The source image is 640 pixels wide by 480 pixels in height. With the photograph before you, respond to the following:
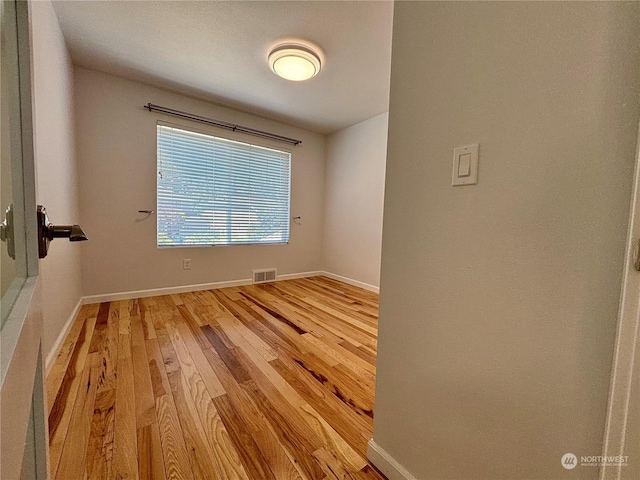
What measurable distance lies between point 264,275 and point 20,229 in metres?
3.35

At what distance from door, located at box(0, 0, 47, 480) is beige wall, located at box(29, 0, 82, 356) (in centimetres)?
116

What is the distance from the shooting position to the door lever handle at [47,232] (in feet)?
1.59

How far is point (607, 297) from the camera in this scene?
0.50 meters

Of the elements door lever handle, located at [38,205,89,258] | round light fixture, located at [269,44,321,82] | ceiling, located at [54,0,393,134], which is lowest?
door lever handle, located at [38,205,89,258]

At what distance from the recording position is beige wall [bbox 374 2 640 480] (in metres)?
0.51

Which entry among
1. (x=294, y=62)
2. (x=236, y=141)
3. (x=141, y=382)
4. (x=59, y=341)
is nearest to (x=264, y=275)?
(x=236, y=141)

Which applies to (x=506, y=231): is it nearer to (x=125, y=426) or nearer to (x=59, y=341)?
(x=125, y=426)

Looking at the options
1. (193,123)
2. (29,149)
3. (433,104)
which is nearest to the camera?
(29,149)

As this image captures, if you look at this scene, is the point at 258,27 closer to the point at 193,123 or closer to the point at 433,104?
the point at 193,123

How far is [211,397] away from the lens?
1.32 m

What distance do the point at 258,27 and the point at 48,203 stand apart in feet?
6.07

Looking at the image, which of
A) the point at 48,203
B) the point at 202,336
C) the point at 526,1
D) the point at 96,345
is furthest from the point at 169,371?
the point at 526,1

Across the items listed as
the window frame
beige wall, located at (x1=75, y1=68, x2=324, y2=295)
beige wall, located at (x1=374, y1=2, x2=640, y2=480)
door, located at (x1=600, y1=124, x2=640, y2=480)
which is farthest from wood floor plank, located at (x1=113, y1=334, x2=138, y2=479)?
the window frame

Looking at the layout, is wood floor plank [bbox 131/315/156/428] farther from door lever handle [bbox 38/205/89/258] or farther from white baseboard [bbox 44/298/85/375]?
door lever handle [bbox 38/205/89/258]
